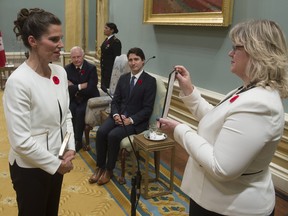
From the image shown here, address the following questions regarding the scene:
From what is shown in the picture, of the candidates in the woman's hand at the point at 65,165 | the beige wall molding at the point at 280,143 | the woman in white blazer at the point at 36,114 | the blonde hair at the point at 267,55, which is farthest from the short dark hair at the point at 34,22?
the beige wall molding at the point at 280,143

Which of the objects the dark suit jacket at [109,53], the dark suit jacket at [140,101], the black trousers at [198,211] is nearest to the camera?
the black trousers at [198,211]

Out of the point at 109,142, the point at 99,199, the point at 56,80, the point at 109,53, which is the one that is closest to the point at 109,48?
the point at 109,53

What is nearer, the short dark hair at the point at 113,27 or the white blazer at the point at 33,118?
the white blazer at the point at 33,118

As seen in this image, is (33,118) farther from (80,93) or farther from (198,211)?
(80,93)

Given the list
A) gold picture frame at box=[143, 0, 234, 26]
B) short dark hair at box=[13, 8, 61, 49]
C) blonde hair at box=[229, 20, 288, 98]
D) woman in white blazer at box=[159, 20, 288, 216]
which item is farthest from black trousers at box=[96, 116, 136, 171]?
blonde hair at box=[229, 20, 288, 98]

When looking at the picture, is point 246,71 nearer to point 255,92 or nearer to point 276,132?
point 255,92

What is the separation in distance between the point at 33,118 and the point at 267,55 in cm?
108

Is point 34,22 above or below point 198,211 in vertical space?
above

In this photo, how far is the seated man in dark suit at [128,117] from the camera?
3.19 metres

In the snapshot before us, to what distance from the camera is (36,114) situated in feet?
4.93

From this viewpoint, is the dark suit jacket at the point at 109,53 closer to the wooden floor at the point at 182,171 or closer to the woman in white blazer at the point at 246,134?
the wooden floor at the point at 182,171

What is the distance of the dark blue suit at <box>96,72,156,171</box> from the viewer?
319 centimetres

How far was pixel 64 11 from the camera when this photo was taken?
8.09 meters

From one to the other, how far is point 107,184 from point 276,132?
228 centimetres
